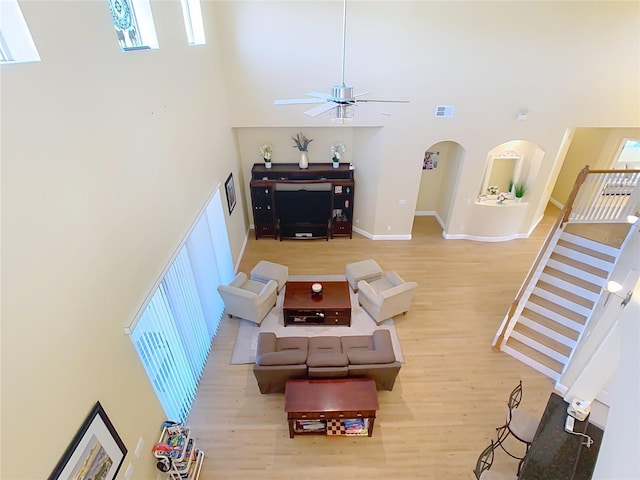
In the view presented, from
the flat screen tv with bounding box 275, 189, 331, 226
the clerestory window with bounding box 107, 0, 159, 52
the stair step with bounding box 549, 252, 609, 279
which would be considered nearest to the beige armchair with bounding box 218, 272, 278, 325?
the flat screen tv with bounding box 275, 189, 331, 226

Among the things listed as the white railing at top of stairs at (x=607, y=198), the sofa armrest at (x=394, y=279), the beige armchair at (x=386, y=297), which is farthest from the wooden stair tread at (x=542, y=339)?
the white railing at top of stairs at (x=607, y=198)

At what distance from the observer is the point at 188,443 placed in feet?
13.3

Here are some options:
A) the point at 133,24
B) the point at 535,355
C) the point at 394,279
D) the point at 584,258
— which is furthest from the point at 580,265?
the point at 133,24

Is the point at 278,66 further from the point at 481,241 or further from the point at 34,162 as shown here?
the point at 481,241

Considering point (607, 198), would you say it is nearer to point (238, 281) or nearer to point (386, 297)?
point (386, 297)

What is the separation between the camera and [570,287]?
19.0 ft

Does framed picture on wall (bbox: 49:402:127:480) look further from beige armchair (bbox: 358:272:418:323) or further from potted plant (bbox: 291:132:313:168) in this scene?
potted plant (bbox: 291:132:313:168)

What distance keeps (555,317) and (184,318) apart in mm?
5970

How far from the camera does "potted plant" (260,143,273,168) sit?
8.36m

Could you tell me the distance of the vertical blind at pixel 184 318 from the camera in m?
3.96

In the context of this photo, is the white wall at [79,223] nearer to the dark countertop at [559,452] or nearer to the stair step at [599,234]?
the dark countertop at [559,452]

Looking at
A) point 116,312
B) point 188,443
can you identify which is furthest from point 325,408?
point 116,312

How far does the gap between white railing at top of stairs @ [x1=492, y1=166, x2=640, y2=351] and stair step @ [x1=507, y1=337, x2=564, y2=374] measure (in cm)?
17

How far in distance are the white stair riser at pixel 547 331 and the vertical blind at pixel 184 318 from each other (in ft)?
17.9
